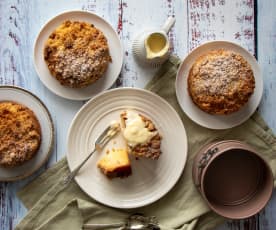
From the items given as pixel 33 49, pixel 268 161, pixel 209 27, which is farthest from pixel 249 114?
pixel 33 49

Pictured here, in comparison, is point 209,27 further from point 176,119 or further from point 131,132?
point 131,132

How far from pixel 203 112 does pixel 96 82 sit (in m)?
0.48

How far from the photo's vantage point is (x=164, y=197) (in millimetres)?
2211

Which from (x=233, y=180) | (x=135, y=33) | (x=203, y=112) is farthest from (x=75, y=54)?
(x=233, y=180)

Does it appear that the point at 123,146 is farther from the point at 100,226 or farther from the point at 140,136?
the point at 100,226

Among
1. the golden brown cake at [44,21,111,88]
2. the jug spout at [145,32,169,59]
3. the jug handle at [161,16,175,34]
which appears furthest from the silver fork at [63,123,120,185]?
the jug handle at [161,16,175,34]

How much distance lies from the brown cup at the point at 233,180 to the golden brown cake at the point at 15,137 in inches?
27.8

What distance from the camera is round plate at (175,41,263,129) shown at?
2160 millimetres

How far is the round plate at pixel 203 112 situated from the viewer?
7.09ft

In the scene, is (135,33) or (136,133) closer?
(136,133)

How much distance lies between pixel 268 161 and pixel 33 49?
1149 mm

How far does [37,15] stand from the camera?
2.19 m

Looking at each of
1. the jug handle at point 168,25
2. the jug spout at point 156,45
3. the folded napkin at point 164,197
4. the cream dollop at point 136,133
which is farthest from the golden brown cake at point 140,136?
the jug handle at point 168,25

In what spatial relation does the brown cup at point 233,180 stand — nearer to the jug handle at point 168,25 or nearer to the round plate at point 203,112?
the round plate at point 203,112
